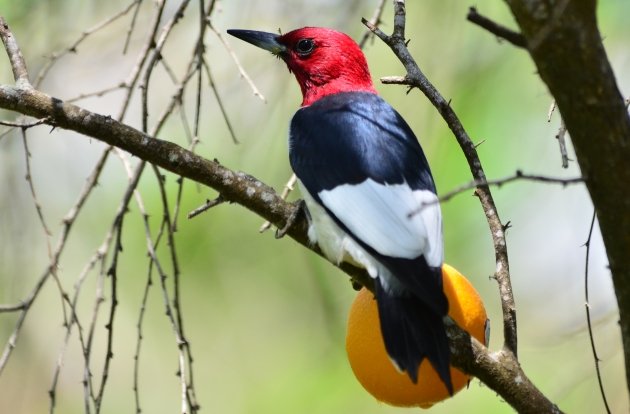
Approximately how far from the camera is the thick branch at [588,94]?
5.90 ft

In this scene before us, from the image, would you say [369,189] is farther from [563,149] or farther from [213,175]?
[563,149]

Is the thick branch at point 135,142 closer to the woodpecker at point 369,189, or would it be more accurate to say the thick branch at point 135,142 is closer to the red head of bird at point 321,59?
the woodpecker at point 369,189

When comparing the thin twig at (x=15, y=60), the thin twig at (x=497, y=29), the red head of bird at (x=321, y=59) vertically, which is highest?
the red head of bird at (x=321, y=59)

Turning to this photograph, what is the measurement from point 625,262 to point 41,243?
3.57 meters

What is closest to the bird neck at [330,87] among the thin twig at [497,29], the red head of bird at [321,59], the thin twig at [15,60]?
the red head of bird at [321,59]

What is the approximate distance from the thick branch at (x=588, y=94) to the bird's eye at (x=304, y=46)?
225 centimetres

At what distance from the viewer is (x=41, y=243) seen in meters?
4.87

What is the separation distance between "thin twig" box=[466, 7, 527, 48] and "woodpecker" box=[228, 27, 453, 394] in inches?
29.4

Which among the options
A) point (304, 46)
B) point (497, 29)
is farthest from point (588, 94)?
point (304, 46)

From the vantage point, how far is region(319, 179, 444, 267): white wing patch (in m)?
2.66

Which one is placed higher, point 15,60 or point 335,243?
point 15,60

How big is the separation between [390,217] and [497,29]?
1.06 meters

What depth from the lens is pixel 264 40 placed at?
158 inches

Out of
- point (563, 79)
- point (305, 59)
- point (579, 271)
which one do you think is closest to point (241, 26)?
point (305, 59)
